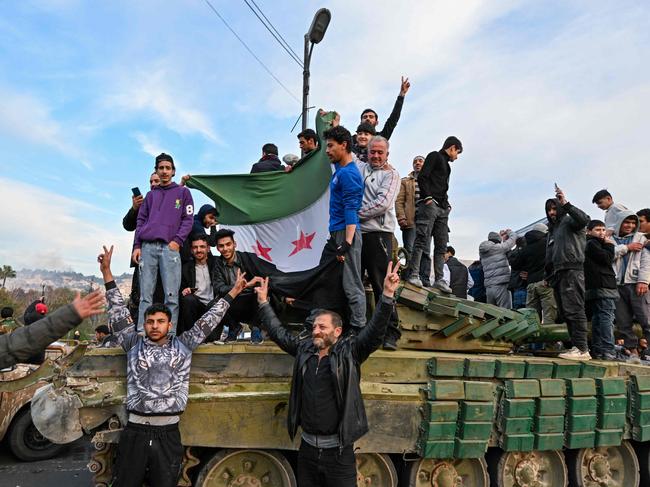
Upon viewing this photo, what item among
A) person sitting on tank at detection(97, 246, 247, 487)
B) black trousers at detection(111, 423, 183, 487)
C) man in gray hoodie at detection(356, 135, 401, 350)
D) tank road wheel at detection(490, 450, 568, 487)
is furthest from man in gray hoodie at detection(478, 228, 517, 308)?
black trousers at detection(111, 423, 183, 487)

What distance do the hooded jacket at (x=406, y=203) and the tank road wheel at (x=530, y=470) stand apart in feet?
10.2

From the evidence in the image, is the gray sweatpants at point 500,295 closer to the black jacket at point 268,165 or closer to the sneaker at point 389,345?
the sneaker at point 389,345

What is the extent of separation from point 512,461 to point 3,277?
6584 centimetres

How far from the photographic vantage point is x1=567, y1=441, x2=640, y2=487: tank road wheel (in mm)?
6258

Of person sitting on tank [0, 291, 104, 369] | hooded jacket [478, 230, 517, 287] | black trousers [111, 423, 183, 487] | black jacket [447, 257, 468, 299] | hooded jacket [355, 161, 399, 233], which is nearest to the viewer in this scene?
person sitting on tank [0, 291, 104, 369]

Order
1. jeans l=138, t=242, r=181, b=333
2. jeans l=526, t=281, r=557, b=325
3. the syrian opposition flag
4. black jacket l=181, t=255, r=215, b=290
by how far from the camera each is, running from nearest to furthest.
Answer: jeans l=138, t=242, r=181, b=333 < black jacket l=181, t=255, r=215, b=290 < the syrian opposition flag < jeans l=526, t=281, r=557, b=325

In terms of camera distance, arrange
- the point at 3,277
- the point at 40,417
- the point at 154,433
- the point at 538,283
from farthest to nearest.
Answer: the point at 3,277, the point at 538,283, the point at 40,417, the point at 154,433

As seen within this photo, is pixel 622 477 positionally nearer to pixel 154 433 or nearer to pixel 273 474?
pixel 273 474

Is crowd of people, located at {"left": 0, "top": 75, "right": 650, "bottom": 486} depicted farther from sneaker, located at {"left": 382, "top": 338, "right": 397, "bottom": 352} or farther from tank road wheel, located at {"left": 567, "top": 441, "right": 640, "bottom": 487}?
tank road wheel, located at {"left": 567, "top": 441, "right": 640, "bottom": 487}

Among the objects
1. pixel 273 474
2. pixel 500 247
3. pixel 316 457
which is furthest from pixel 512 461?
pixel 500 247

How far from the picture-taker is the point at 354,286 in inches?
197

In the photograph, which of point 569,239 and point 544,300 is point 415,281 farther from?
point 544,300

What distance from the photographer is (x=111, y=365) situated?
4832 millimetres

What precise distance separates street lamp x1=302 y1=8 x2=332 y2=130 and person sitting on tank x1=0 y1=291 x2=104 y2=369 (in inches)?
240
